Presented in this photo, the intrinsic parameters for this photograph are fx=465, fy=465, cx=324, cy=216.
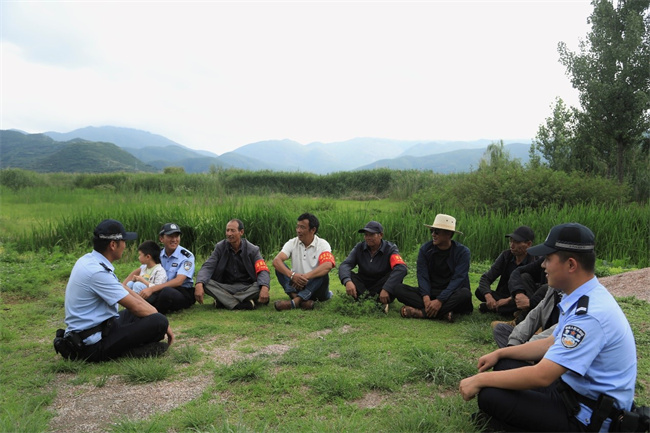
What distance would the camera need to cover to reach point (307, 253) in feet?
19.4

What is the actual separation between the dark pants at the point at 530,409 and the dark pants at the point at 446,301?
99.8 inches

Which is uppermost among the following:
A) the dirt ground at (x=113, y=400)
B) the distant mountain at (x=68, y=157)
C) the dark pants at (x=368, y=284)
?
the distant mountain at (x=68, y=157)

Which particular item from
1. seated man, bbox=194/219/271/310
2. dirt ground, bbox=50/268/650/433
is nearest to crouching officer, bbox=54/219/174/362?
dirt ground, bbox=50/268/650/433

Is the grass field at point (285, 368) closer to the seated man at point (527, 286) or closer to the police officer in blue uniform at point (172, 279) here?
the police officer in blue uniform at point (172, 279)

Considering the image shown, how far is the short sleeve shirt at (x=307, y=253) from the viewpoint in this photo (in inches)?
231

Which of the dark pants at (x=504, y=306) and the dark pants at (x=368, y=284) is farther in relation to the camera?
the dark pants at (x=368, y=284)

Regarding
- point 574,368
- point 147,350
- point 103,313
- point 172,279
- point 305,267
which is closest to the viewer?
point 574,368

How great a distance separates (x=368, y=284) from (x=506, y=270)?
1654mm

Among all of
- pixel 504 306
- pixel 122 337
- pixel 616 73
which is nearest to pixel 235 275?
pixel 122 337

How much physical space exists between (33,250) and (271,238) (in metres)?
5.16

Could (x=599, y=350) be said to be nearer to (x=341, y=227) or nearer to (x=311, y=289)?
(x=311, y=289)

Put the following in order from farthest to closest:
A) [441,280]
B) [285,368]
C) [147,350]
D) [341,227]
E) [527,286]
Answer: [341,227], [441,280], [527,286], [147,350], [285,368]

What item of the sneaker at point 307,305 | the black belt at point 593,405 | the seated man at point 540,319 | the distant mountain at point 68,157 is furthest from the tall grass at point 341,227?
the distant mountain at point 68,157

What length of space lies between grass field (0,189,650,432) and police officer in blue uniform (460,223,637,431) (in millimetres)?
441
